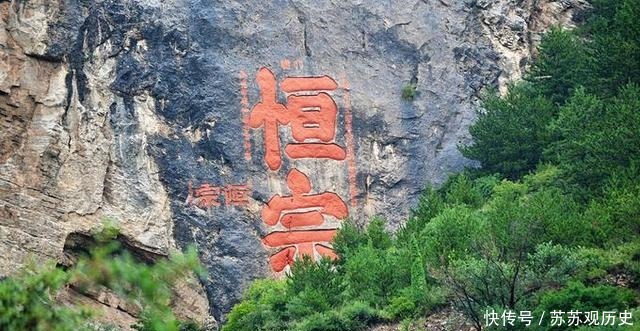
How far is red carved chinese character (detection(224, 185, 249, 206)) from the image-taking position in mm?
18125

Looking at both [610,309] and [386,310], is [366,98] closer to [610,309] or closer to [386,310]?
[386,310]

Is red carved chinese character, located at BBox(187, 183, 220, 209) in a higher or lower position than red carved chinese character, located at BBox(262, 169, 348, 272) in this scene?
higher

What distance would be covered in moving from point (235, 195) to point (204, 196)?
50cm

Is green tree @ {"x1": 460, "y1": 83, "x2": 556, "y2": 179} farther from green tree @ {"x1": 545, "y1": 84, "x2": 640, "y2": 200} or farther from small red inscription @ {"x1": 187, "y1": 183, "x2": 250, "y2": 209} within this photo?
small red inscription @ {"x1": 187, "y1": 183, "x2": 250, "y2": 209}

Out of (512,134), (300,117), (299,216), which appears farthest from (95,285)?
(512,134)

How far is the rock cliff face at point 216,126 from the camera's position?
17484 millimetres

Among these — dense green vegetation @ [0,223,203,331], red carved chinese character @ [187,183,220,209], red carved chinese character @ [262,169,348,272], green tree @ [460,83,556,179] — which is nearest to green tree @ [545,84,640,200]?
green tree @ [460,83,556,179]

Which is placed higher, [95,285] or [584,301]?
[95,285]

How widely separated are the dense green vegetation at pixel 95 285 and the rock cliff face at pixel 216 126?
11.7 m

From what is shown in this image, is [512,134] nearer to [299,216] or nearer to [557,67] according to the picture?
[557,67]

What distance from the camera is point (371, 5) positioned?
19.8m

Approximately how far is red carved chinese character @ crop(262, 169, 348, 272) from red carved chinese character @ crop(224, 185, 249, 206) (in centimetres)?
39

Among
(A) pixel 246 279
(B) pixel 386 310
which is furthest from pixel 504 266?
(A) pixel 246 279

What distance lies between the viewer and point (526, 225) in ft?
46.9
